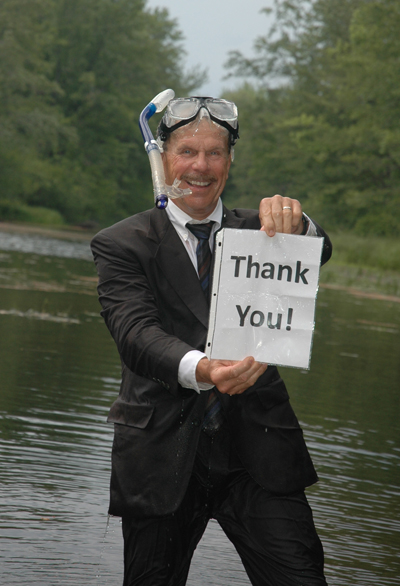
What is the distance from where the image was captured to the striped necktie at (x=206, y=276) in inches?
128

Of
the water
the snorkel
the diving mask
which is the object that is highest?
the diving mask

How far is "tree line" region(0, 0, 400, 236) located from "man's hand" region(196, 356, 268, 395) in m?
35.5

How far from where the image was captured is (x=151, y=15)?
76312 mm

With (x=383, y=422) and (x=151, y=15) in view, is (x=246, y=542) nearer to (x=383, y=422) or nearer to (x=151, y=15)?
(x=383, y=422)

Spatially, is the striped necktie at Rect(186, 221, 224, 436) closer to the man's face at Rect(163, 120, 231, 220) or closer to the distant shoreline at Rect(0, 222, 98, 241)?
the man's face at Rect(163, 120, 231, 220)

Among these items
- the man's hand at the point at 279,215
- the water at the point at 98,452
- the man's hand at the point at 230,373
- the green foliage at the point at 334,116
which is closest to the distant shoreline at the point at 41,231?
the green foliage at the point at 334,116

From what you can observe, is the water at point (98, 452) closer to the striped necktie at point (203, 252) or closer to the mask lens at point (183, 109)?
the striped necktie at point (203, 252)

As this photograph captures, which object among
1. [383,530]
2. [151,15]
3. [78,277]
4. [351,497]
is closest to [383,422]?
[351,497]

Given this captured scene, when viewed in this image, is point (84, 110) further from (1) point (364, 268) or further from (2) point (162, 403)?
(2) point (162, 403)

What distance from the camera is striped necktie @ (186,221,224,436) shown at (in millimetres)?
3256

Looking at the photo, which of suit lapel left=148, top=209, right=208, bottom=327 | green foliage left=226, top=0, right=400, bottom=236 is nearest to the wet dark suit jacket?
suit lapel left=148, top=209, right=208, bottom=327

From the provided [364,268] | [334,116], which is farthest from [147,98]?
[364,268]

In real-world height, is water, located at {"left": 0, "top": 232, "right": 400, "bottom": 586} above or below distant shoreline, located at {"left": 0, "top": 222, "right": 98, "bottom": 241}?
below

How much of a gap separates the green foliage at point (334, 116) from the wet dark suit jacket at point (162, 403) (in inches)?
1378
